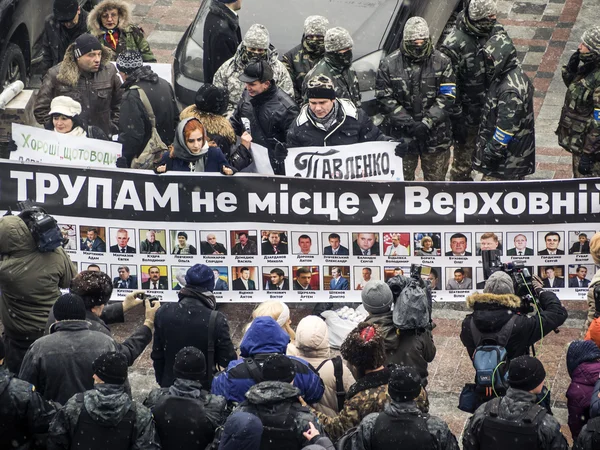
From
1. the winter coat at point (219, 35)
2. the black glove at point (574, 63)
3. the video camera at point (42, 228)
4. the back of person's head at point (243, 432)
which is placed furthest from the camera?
the winter coat at point (219, 35)

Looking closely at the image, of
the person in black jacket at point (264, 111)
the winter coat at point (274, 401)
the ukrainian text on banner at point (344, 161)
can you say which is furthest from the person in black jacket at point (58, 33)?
the winter coat at point (274, 401)

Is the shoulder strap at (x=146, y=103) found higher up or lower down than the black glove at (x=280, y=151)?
higher up

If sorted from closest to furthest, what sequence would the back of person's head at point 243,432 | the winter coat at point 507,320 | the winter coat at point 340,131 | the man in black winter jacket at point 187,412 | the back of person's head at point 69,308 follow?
the back of person's head at point 243,432
the man in black winter jacket at point 187,412
the back of person's head at point 69,308
the winter coat at point 507,320
the winter coat at point 340,131

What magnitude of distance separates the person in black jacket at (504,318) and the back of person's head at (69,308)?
2.49 m

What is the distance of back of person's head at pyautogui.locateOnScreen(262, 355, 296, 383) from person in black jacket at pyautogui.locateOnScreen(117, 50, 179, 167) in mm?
4167

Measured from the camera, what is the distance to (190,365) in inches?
267

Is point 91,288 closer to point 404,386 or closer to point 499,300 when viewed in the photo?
point 404,386

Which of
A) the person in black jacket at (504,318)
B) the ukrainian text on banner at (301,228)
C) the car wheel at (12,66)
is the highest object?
the car wheel at (12,66)

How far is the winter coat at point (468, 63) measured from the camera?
11016mm

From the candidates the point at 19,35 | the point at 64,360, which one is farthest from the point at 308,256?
the point at 19,35

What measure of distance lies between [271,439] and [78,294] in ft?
6.37

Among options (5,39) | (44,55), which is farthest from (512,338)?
(5,39)

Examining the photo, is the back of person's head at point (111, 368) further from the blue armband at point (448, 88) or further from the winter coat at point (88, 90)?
the blue armband at point (448, 88)

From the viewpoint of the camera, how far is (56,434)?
22.0ft
